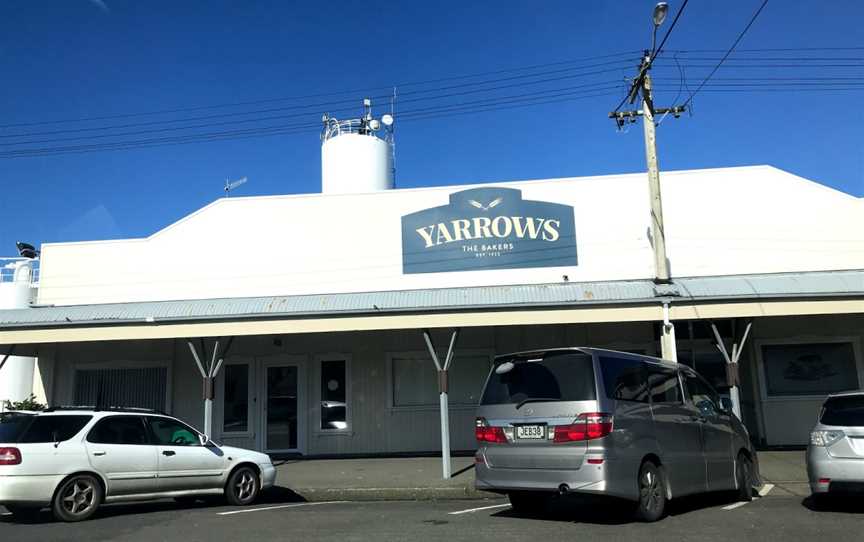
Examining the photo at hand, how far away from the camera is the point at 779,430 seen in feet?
53.0

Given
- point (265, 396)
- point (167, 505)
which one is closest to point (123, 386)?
point (265, 396)

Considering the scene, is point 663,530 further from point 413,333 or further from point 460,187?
point 460,187

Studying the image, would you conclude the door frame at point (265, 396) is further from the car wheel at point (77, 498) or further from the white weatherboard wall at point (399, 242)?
the car wheel at point (77, 498)

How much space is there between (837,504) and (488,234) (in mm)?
9852

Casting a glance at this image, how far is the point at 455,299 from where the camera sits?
1448 centimetres

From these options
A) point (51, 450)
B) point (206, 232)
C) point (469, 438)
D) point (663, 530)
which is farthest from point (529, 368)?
point (206, 232)

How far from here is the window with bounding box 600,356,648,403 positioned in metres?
7.85

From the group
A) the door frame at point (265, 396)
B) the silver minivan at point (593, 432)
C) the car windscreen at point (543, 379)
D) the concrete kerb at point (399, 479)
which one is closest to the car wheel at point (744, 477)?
the silver minivan at point (593, 432)

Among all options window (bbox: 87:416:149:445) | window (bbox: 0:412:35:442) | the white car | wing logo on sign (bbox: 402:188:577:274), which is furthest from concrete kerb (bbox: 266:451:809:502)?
wing logo on sign (bbox: 402:188:577:274)

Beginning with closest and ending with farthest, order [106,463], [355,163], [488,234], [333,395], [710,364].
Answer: [106,463] < [710,364] < [333,395] < [488,234] < [355,163]

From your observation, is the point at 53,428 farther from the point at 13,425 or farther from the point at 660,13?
the point at 660,13

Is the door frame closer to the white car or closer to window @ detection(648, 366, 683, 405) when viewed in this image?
the white car

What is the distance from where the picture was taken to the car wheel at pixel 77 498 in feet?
29.3

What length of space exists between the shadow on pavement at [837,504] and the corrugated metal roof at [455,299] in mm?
4482
